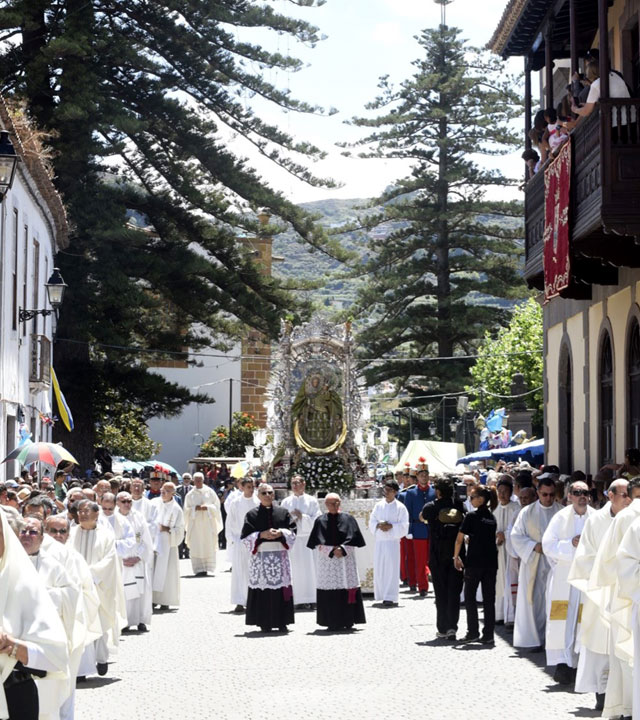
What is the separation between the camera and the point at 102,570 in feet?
46.0

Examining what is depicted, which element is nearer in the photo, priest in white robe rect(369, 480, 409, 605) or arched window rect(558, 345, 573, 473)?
priest in white robe rect(369, 480, 409, 605)

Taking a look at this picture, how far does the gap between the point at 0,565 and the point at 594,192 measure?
9.96m

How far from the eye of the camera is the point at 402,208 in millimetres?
53750

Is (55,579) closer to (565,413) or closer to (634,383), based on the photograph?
(634,383)

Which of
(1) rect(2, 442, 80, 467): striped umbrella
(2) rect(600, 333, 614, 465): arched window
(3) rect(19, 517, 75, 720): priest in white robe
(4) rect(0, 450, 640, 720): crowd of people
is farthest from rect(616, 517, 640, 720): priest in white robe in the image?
(1) rect(2, 442, 80, 467): striped umbrella

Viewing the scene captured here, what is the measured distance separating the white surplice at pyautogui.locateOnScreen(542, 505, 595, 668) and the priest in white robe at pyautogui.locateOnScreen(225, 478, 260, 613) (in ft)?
20.3

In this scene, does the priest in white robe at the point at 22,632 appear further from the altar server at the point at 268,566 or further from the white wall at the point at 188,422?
the white wall at the point at 188,422

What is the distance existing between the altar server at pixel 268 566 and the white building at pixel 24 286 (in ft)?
27.1

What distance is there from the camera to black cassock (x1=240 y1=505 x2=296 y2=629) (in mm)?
17125

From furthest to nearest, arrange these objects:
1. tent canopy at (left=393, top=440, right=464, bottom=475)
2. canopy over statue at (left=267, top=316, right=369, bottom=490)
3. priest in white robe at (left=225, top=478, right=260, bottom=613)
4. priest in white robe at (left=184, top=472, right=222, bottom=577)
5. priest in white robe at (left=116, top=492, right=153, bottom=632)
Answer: tent canopy at (left=393, top=440, right=464, bottom=475), canopy over statue at (left=267, top=316, right=369, bottom=490), priest in white robe at (left=184, top=472, right=222, bottom=577), priest in white robe at (left=225, top=478, right=260, bottom=613), priest in white robe at (left=116, top=492, right=153, bottom=632)

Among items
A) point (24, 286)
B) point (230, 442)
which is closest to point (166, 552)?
point (24, 286)

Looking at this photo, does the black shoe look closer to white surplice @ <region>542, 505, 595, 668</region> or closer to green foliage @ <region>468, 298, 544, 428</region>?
white surplice @ <region>542, 505, 595, 668</region>

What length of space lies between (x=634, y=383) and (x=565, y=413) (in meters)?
5.13

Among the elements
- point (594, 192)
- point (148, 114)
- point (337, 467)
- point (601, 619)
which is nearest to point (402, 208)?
point (148, 114)
